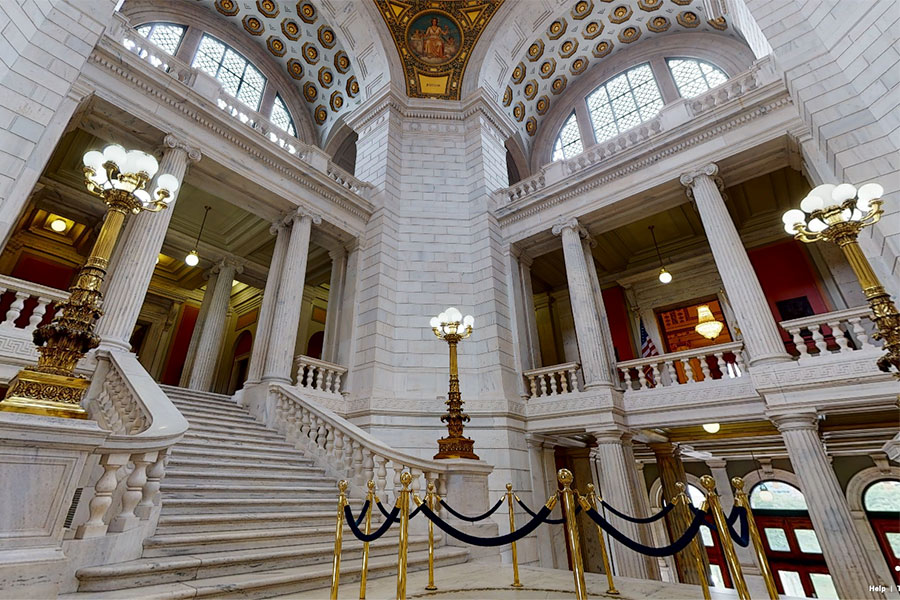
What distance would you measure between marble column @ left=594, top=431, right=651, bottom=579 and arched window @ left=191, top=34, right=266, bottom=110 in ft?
42.2

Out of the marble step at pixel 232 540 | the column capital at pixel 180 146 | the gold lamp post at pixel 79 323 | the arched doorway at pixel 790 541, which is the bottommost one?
the arched doorway at pixel 790 541

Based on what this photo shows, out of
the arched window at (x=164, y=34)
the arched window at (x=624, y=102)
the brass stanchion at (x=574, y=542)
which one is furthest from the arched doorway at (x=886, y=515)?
the arched window at (x=164, y=34)

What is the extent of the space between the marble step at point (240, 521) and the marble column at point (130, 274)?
3.44m

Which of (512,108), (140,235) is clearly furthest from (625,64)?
(140,235)

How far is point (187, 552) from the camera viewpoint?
338 centimetres

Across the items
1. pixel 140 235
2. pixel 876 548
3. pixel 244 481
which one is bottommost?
pixel 876 548

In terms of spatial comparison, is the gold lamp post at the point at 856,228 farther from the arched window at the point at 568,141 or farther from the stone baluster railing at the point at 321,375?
the arched window at the point at 568,141

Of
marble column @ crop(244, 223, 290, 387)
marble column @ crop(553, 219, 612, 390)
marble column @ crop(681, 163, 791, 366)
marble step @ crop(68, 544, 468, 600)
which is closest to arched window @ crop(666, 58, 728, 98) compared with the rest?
marble column @ crop(681, 163, 791, 366)

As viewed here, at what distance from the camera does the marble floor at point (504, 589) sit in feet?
10.4

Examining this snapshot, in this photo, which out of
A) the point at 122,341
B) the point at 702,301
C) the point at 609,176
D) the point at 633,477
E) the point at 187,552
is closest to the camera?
the point at 187,552

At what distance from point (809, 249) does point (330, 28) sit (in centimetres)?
1408

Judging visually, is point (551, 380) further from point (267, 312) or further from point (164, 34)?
point (164, 34)

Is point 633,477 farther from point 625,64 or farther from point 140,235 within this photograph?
point 625,64

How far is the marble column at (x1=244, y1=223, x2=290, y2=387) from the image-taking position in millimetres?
8086
